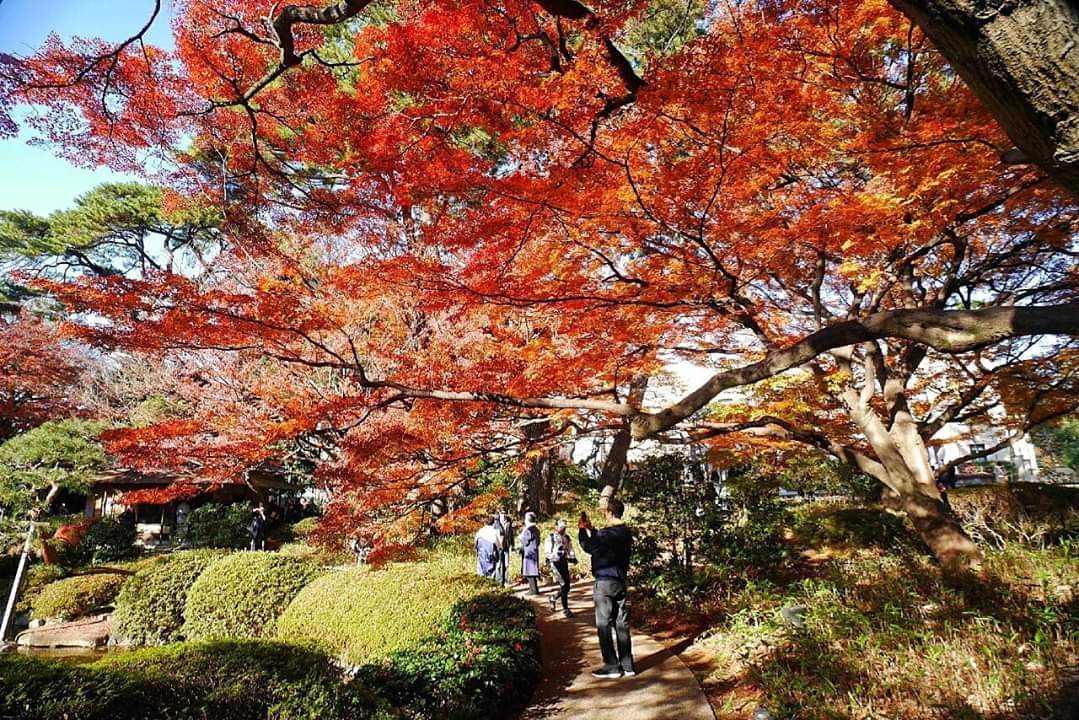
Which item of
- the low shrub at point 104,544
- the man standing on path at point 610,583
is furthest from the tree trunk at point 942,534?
the low shrub at point 104,544

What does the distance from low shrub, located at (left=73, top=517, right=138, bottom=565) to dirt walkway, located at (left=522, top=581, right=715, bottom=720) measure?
14936mm

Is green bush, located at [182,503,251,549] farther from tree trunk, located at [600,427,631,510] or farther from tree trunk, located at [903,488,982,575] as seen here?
tree trunk, located at [903,488,982,575]

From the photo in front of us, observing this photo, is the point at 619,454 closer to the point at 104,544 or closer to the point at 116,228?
the point at 104,544

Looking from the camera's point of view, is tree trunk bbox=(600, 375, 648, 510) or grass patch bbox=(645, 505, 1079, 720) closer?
grass patch bbox=(645, 505, 1079, 720)

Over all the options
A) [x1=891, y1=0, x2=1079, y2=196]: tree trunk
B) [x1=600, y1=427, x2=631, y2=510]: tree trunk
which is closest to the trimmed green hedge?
[x1=891, y1=0, x2=1079, y2=196]: tree trunk

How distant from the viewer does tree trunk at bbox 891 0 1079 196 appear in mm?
1311

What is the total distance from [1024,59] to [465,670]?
5036 millimetres

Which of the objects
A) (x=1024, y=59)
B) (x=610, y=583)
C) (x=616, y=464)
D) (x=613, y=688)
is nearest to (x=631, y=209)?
(x=610, y=583)

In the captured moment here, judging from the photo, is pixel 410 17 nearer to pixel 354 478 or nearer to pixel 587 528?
pixel 354 478

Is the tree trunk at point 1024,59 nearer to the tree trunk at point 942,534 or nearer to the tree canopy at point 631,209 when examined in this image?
the tree canopy at point 631,209

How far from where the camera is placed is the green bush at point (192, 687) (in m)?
2.61

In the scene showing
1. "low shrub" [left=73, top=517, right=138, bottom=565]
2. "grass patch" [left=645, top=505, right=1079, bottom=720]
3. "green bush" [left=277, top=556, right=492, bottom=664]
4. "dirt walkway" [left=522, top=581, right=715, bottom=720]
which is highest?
"low shrub" [left=73, top=517, right=138, bottom=565]

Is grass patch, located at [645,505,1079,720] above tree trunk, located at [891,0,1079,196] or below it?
below

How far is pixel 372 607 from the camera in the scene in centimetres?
650
